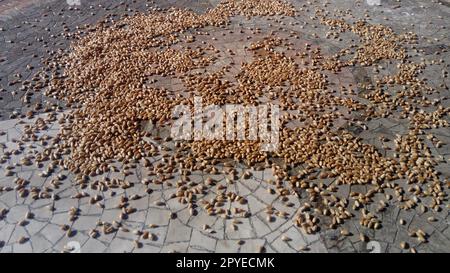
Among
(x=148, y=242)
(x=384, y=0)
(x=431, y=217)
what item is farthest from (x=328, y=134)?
(x=384, y=0)

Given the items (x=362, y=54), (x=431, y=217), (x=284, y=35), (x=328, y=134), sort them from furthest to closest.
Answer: (x=284, y=35)
(x=362, y=54)
(x=328, y=134)
(x=431, y=217)

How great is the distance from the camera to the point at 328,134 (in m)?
6.14

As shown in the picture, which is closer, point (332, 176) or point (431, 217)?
point (431, 217)

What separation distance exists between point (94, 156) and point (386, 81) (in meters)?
5.06

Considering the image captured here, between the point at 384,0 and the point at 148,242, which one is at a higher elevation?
the point at 384,0

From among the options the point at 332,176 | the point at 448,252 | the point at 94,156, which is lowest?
the point at 448,252

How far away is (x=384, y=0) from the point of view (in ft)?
32.4

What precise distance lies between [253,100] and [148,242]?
3.00 m
